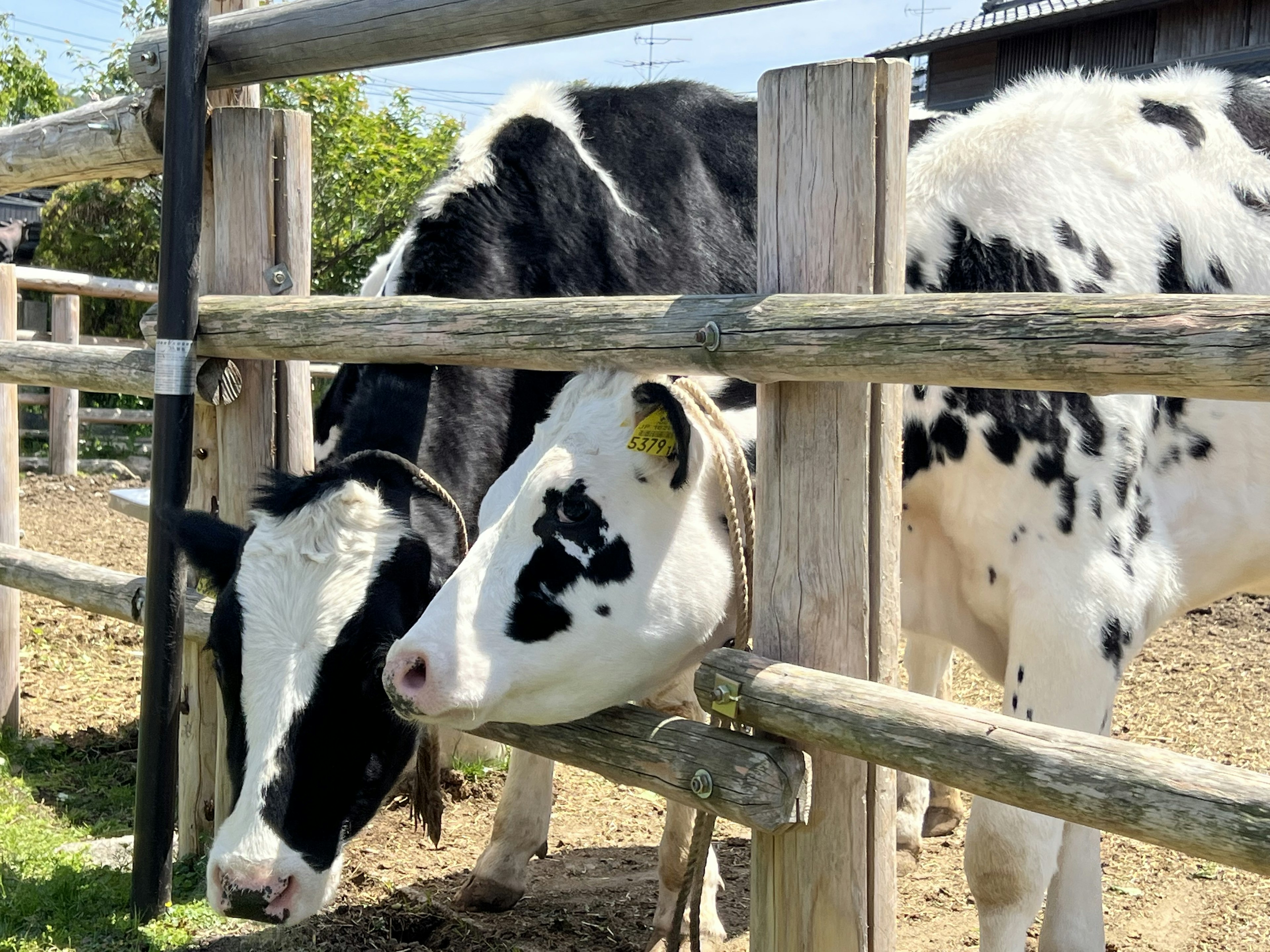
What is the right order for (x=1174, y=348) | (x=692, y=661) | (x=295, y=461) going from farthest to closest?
(x=295, y=461) → (x=692, y=661) → (x=1174, y=348)

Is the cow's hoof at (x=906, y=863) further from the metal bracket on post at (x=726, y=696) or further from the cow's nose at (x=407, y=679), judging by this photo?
the cow's nose at (x=407, y=679)

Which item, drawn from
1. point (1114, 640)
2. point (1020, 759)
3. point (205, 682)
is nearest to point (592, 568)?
point (1020, 759)

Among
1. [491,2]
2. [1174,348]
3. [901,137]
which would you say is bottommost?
[1174,348]

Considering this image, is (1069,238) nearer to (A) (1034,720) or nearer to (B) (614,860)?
(A) (1034,720)

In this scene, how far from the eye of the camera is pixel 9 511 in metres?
4.77

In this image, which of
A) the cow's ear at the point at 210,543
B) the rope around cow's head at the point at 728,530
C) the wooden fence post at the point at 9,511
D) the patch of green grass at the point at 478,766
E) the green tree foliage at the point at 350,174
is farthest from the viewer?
the green tree foliage at the point at 350,174

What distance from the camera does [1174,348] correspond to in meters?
1.60

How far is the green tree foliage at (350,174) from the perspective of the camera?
13.7 meters

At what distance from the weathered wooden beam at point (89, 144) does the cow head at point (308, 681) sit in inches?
50.8

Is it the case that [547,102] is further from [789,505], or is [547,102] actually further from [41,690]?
[41,690]

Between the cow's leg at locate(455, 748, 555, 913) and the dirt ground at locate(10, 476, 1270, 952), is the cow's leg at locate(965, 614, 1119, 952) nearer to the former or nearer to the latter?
the dirt ground at locate(10, 476, 1270, 952)

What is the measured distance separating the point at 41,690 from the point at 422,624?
12.5 ft

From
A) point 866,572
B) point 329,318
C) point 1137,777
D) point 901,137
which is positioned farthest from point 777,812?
point 329,318

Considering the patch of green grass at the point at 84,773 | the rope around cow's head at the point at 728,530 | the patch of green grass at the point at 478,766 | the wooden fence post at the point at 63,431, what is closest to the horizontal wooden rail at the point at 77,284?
the wooden fence post at the point at 63,431
